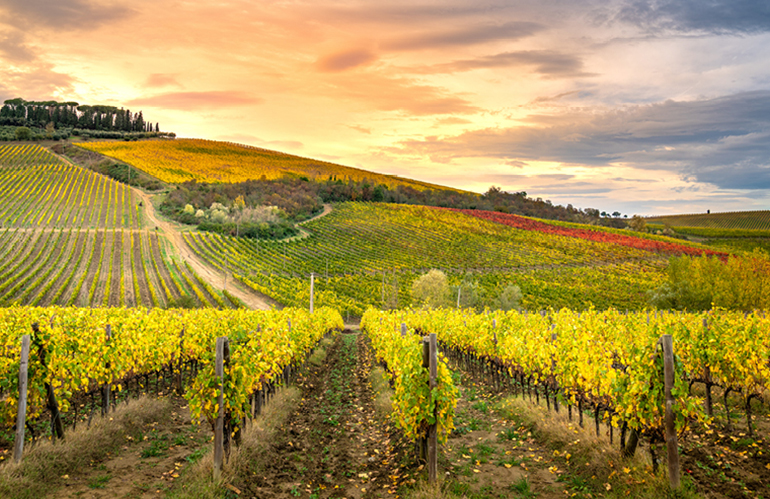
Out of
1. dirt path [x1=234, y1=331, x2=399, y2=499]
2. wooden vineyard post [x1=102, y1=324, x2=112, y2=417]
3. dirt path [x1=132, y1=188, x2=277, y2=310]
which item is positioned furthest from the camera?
dirt path [x1=132, y1=188, x2=277, y2=310]

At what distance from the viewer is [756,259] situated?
44.0 meters

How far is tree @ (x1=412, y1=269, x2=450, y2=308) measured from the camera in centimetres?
5681

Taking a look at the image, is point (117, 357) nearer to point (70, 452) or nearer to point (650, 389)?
point (70, 452)

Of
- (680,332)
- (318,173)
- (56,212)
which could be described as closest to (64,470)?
(680,332)

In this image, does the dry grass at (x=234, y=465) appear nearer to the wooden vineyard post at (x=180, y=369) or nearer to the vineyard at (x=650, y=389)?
the vineyard at (x=650, y=389)

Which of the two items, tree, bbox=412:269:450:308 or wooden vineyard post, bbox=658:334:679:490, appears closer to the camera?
wooden vineyard post, bbox=658:334:679:490

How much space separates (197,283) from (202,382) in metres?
53.1

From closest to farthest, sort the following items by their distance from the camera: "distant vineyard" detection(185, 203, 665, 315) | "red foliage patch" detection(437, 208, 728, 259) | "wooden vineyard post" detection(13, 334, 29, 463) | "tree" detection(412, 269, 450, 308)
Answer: "wooden vineyard post" detection(13, 334, 29, 463)
"tree" detection(412, 269, 450, 308)
"distant vineyard" detection(185, 203, 665, 315)
"red foliage patch" detection(437, 208, 728, 259)

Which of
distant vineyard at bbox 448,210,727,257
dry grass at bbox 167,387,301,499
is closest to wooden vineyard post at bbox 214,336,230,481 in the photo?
dry grass at bbox 167,387,301,499

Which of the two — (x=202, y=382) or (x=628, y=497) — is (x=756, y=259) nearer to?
(x=628, y=497)

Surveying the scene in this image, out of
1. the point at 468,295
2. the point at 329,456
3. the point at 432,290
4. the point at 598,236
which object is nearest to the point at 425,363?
the point at 329,456

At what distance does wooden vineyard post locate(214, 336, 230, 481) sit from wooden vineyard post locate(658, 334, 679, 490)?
662 cm

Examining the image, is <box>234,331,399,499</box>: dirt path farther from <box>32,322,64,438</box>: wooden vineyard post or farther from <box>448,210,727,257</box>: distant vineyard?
<box>448,210,727,257</box>: distant vineyard

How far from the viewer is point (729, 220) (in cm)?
13312
